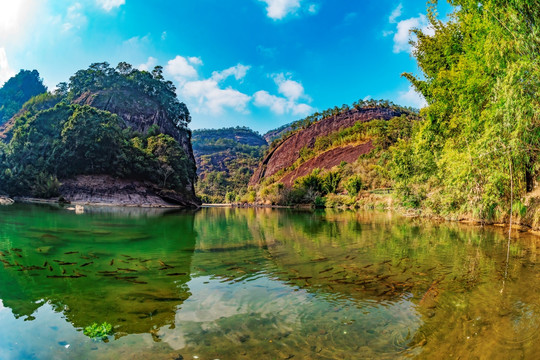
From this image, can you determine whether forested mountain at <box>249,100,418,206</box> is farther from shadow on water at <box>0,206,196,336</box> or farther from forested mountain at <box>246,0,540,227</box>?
shadow on water at <box>0,206,196,336</box>

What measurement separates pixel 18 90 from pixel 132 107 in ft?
288

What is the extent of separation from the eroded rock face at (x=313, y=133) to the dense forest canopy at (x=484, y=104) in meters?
108

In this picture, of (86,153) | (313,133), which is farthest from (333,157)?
(86,153)

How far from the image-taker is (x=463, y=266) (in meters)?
9.42

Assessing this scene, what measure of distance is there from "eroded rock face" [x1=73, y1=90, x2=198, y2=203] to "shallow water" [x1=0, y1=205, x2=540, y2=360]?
82.0 meters

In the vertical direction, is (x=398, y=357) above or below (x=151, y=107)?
below

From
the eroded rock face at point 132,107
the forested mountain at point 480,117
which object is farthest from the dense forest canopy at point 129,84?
the forested mountain at point 480,117

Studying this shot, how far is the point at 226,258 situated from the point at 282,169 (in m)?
119

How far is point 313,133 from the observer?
449 ft

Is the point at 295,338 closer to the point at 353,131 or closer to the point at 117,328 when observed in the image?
the point at 117,328

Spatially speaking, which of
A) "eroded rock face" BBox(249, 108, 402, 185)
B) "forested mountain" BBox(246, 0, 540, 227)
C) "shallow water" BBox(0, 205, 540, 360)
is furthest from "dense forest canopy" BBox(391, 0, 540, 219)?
"eroded rock face" BBox(249, 108, 402, 185)

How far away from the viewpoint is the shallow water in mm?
4434

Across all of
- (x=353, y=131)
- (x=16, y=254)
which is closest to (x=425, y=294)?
(x=16, y=254)

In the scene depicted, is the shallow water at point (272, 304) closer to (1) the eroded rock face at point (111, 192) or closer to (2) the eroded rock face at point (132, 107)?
(1) the eroded rock face at point (111, 192)
